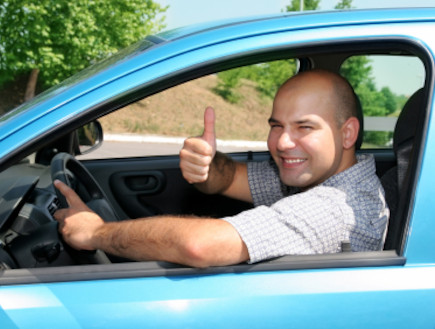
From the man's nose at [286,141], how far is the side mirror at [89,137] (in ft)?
5.75

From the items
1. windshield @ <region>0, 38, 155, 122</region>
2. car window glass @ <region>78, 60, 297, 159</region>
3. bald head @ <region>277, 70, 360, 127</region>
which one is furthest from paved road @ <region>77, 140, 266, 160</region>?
windshield @ <region>0, 38, 155, 122</region>

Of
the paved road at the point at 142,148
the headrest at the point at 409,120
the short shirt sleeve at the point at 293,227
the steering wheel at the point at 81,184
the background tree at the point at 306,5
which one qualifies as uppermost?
the background tree at the point at 306,5

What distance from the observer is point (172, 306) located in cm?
128

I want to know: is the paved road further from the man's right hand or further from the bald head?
the man's right hand

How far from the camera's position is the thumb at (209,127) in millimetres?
1465

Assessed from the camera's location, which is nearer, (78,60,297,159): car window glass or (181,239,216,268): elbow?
(181,239,216,268): elbow

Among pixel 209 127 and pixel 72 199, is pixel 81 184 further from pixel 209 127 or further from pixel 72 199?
pixel 209 127

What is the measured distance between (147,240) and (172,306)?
241 millimetres

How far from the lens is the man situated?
139 cm

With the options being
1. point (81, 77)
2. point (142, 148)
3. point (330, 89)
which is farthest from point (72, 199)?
point (142, 148)

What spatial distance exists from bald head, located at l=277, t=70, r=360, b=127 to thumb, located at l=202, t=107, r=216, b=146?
1.32 feet

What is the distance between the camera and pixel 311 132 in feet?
5.64

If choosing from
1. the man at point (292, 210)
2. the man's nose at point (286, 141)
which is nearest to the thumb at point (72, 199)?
the man at point (292, 210)

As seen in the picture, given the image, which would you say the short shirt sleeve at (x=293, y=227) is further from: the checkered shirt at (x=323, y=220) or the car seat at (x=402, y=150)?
the car seat at (x=402, y=150)
